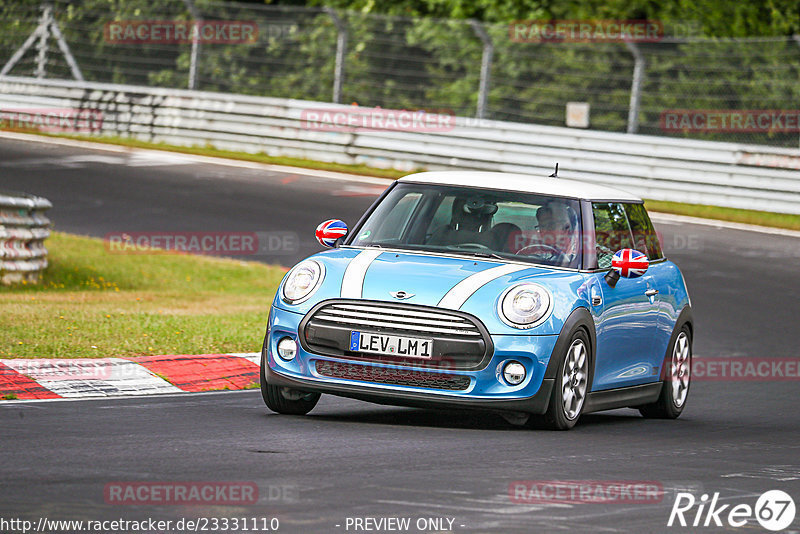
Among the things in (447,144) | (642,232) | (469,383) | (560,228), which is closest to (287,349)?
(469,383)

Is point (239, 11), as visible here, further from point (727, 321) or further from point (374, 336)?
point (374, 336)

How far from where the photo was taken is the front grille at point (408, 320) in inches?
322

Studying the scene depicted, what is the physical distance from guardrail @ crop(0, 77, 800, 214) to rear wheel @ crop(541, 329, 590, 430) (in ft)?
46.5

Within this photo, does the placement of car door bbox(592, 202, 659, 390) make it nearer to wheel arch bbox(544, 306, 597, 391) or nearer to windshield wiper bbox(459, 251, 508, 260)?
wheel arch bbox(544, 306, 597, 391)

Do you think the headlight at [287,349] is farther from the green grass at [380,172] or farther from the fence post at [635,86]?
the fence post at [635,86]

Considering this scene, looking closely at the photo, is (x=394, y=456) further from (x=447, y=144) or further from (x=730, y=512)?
(x=447, y=144)

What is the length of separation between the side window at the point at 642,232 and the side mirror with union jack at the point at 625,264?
0.90 meters

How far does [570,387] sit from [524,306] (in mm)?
683

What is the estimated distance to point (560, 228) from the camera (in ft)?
30.7

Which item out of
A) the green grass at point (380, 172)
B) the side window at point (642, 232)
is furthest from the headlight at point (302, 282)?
the green grass at point (380, 172)

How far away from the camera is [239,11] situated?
89.5ft

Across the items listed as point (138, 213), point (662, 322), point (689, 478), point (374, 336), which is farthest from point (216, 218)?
point (689, 478)

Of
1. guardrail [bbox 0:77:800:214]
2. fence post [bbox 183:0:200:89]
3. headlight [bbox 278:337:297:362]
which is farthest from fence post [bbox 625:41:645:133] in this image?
headlight [bbox 278:337:297:362]

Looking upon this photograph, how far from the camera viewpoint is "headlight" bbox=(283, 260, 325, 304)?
8523 millimetres
